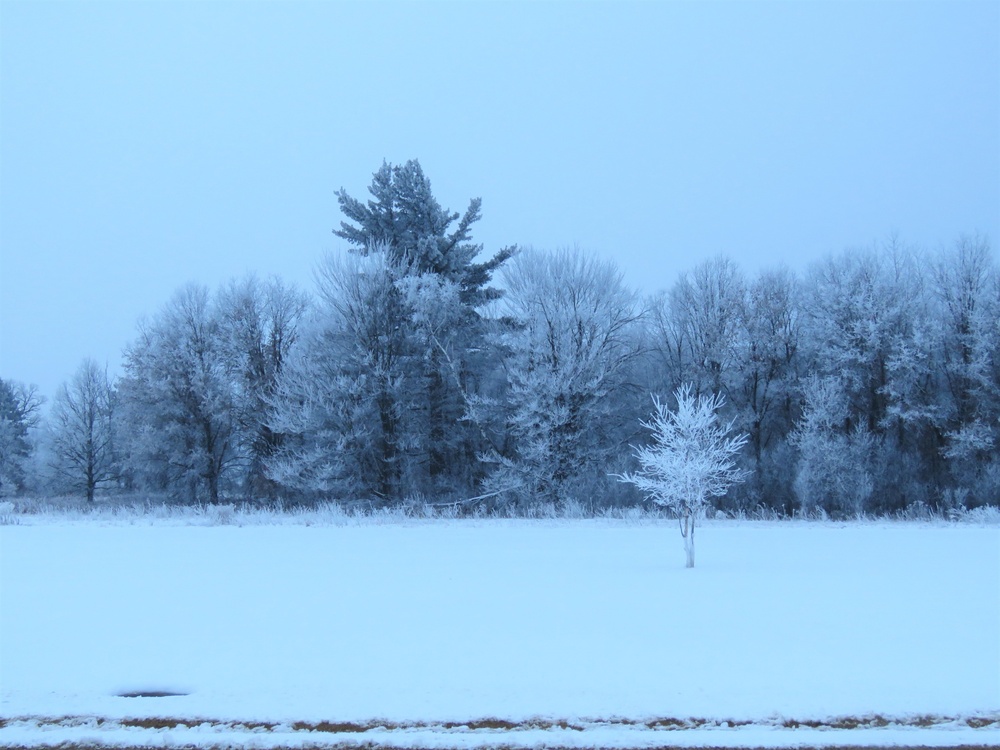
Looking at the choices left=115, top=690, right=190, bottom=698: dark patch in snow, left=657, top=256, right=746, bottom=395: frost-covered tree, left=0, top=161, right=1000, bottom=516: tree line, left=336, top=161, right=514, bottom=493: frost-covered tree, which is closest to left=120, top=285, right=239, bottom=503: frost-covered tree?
left=0, top=161, right=1000, bottom=516: tree line

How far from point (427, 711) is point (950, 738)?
13.2 ft

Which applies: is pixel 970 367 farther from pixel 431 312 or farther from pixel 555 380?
→ pixel 431 312

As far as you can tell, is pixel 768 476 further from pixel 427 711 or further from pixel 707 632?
pixel 427 711

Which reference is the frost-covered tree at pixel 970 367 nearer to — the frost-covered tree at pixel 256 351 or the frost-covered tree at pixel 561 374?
the frost-covered tree at pixel 561 374

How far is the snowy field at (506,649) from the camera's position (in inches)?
225

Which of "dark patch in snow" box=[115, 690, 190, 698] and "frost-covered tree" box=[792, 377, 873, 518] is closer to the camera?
"dark patch in snow" box=[115, 690, 190, 698]

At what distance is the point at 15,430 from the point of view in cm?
5041

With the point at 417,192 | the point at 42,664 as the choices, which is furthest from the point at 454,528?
the point at 417,192

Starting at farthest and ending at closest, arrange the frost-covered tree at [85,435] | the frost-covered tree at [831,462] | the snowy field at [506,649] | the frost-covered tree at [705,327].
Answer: the frost-covered tree at [85,435], the frost-covered tree at [705,327], the frost-covered tree at [831,462], the snowy field at [506,649]

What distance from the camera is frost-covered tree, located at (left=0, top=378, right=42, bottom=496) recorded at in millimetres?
46344

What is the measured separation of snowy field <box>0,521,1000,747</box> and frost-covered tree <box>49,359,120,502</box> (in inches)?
1347

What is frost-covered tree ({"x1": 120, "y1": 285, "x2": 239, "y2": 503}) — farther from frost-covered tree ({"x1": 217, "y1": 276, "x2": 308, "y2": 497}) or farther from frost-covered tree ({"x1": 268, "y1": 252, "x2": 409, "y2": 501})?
frost-covered tree ({"x1": 268, "y1": 252, "x2": 409, "y2": 501})

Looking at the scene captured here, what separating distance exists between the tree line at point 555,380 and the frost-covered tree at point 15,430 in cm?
1645

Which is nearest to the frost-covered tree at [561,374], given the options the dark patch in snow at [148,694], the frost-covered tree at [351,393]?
the frost-covered tree at [351,393]
